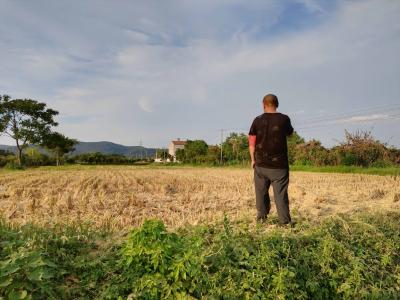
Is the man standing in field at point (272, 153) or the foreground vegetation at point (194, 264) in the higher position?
the man standing in field at point (272, 153)

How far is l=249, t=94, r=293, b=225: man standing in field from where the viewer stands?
20.7ft

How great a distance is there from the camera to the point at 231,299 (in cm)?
421

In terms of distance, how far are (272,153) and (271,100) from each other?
0.83 meters

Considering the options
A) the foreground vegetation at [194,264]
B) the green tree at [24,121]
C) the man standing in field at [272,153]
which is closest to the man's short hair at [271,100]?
the man standing in field at [272,153]

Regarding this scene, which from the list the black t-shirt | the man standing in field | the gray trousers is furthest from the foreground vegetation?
the black t-shirt

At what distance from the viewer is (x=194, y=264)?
4332mm

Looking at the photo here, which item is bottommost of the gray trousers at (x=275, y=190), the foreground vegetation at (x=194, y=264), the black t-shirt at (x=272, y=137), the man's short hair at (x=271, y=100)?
the foreground vegetation at (x=194, y=264)

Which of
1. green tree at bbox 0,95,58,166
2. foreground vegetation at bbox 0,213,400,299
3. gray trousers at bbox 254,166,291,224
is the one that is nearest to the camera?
foreground vegetation at bbox 0,213,400,299

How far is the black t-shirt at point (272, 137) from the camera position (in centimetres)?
631

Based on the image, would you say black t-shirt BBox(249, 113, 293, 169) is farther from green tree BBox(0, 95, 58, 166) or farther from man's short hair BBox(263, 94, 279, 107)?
green tree BBox(0, 95, 58, 166)

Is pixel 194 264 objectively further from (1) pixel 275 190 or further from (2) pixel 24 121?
(2) pixel 24 121

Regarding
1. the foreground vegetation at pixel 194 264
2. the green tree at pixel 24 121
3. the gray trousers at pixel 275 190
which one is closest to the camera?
the foreground vegetation at pixel 194 264

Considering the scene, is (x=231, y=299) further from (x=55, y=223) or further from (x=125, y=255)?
(x=55, y=223)

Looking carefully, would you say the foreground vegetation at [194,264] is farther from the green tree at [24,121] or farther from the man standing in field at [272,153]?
the green tree at [24,121]
